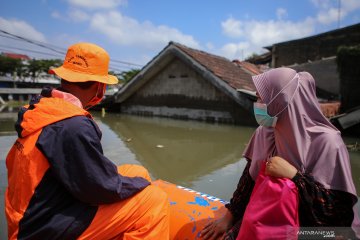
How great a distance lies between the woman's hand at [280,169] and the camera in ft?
4.64

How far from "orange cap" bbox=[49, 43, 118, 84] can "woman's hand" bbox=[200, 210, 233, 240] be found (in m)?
1.13

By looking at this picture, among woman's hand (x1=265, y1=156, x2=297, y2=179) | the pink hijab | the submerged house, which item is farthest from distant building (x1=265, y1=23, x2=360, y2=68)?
woman's hand (x1=265, y1=156, x2=297, y2=179)

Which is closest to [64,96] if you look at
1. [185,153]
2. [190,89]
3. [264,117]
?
[264,117]

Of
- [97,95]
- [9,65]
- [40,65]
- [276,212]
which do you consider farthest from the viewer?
[40,65]

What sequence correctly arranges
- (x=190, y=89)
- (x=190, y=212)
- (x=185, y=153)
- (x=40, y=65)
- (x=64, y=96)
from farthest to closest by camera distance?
(x=40, y=65) → (x=190, y=89) → (x=185, y=153) → (x=190, y=212) → (x=64, y=96)

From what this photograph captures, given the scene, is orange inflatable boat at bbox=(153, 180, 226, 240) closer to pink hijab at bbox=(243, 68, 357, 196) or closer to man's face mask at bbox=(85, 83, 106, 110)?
pink hijab at bbox=(243, 68, 357, 196)

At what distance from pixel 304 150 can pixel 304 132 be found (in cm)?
9

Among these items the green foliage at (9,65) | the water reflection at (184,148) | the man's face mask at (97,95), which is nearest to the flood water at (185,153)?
the water reflection at (184,148)

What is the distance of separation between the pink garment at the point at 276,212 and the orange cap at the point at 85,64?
1.09 m

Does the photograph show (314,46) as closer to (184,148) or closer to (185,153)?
(184,148)

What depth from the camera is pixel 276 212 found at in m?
1.36

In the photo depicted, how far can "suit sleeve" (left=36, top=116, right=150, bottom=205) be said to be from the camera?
Result: 4.72 ft

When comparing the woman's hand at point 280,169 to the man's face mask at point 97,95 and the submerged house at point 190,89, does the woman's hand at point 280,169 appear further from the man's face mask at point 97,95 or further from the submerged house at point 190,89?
the submerged house at point 190,89

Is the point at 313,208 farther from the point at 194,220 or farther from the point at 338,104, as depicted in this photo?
the point at 338,104
